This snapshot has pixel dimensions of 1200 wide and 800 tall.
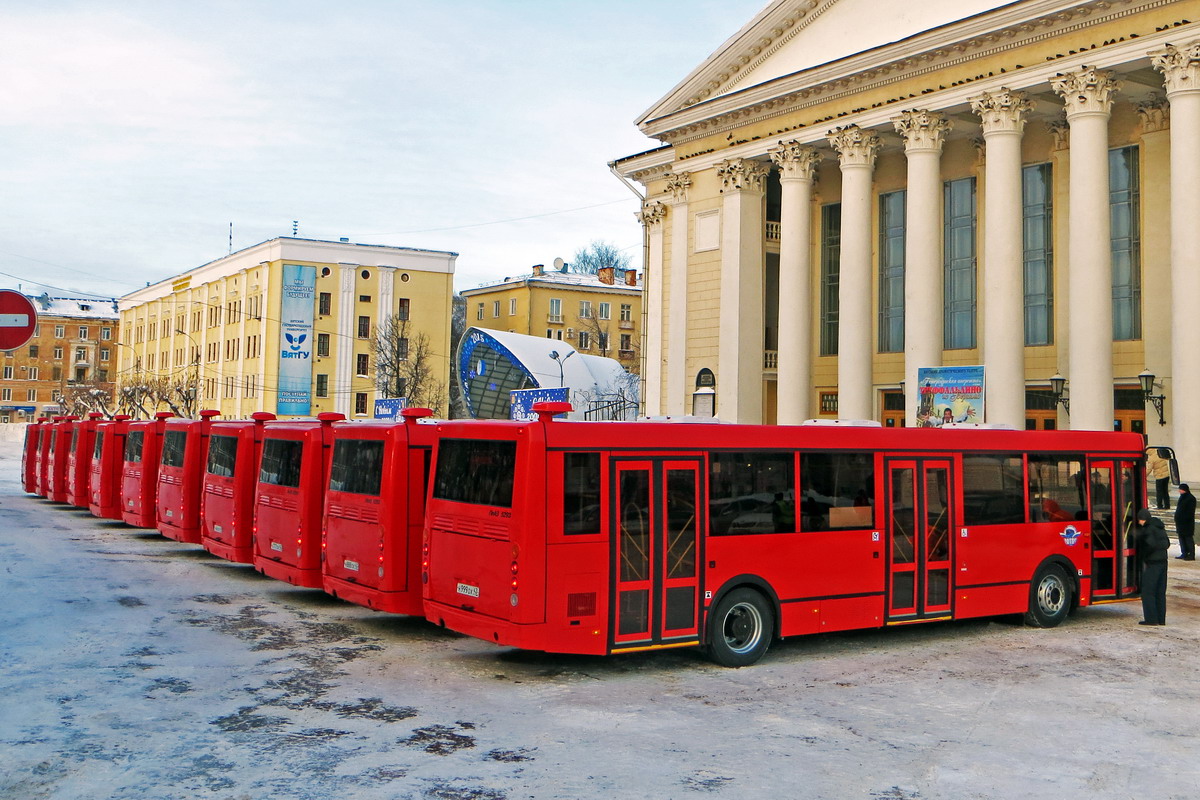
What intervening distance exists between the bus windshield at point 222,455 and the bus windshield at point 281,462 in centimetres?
172

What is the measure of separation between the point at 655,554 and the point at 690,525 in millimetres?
520

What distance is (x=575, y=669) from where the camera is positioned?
11.6m

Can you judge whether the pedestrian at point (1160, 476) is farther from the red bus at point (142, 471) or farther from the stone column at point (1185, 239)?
the red bus at point (142, 471)

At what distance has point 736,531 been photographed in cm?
1185

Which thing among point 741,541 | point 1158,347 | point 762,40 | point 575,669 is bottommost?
point 575,669

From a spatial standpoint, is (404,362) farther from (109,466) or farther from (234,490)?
(234,490)

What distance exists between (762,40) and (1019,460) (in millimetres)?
25813

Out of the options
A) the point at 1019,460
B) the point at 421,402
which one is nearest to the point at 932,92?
the point at 1019,460

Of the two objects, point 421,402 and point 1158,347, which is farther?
point 421,402

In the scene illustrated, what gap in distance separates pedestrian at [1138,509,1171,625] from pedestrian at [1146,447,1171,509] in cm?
1160

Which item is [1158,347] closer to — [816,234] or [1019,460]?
[816,234]

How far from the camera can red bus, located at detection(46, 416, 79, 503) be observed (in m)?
32.7

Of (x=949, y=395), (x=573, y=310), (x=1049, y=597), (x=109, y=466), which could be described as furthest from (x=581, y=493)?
(x=573, y=310)

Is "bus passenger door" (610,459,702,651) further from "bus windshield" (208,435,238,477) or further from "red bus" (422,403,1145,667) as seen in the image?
"bus windshield" (208,435,238,477)
